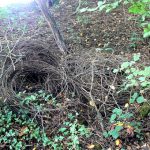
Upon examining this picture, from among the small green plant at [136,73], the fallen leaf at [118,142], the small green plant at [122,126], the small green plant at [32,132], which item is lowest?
the fallen leaf at [118,142]

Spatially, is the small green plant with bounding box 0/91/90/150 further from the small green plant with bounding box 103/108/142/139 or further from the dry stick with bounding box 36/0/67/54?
the dry stick with bounding box 36/0/67/54

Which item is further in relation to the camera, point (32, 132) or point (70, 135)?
point (32, 132)

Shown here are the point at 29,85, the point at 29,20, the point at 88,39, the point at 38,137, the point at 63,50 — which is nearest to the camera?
the point at 38,137

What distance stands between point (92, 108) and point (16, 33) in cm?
406

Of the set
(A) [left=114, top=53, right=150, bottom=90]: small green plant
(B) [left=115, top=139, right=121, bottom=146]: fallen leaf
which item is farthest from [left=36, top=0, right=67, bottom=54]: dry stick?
(B) [left=115, top=139, right=121, bottom=146]: fallen leaf

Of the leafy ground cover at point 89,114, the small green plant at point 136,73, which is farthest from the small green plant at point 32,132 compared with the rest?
the small green plant at point 136,73

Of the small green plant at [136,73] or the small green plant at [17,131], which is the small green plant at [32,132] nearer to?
the small green plant at [17,131]

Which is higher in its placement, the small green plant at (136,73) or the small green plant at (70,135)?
the small green plant at (136,73)

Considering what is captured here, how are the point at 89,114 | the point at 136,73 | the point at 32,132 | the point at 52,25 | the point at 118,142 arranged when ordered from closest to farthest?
the point at 136,73 < the point at 118,142 < the point at 32,132 < the point at 89,114 < the point at 52,25

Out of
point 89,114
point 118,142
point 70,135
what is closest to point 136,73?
point 118,142

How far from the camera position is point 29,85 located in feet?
18.4

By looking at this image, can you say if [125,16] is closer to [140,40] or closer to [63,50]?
[140,40]

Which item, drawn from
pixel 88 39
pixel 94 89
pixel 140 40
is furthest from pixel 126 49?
pixel 94 89

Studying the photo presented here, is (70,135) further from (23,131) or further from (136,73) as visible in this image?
(136,73)
